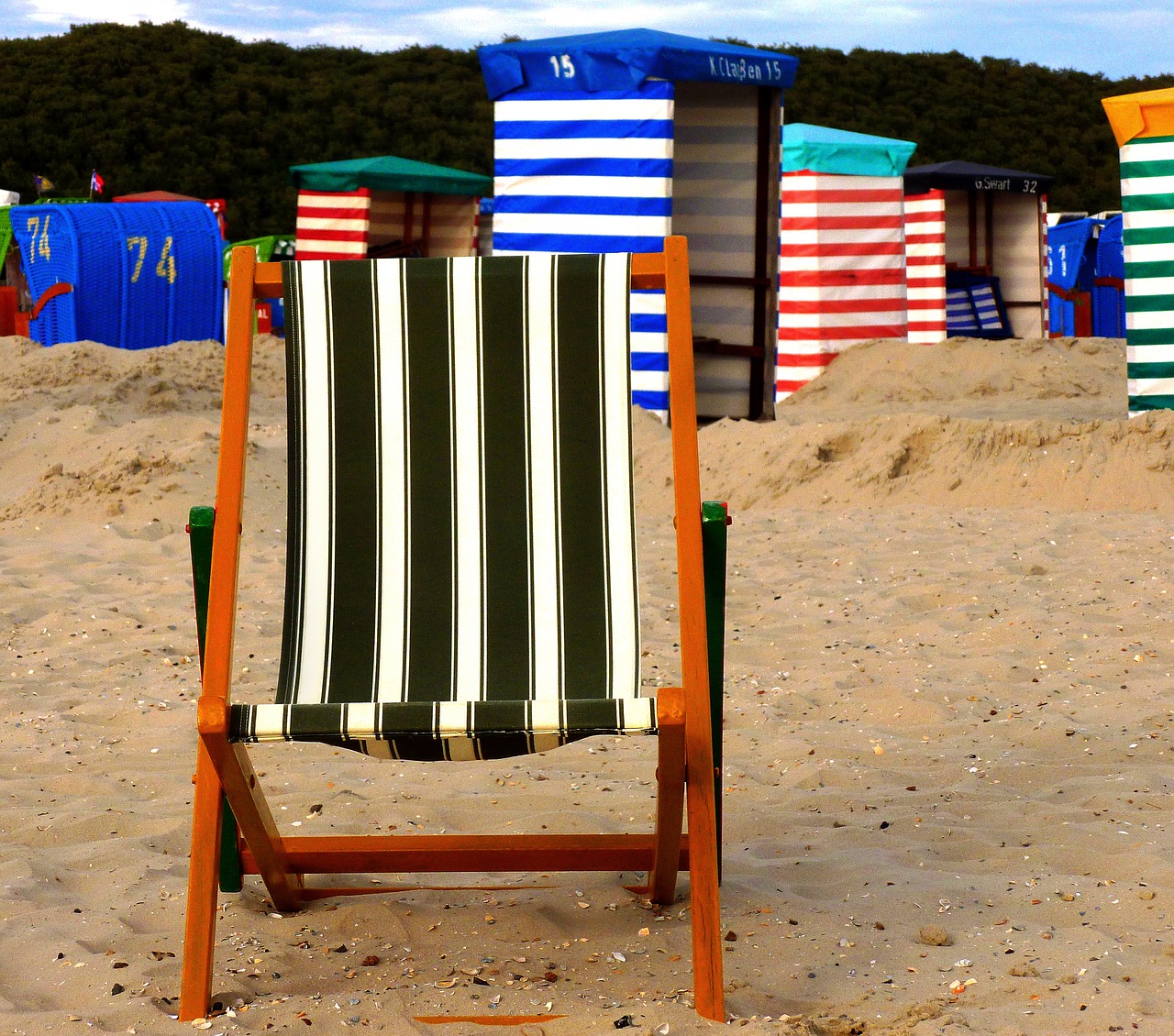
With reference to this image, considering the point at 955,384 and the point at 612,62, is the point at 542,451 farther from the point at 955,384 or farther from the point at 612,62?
the point at 955,384

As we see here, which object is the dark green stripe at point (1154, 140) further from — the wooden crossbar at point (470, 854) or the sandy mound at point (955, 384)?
the wooden crossbar at point (470, 854)

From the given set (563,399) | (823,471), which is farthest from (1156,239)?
(563,399)

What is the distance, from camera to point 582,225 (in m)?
7.46

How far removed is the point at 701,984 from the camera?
182 centimetres

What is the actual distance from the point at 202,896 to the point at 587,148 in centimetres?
610

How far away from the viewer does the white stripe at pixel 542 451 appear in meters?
2.10

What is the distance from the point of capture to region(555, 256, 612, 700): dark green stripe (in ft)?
6.87

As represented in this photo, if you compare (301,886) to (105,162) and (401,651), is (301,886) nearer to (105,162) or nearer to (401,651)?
(401,651)

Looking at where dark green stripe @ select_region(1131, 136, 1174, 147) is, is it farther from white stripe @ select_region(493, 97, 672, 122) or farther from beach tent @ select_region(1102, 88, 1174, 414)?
white stripe @ select_region(493, 97, 672, 122)

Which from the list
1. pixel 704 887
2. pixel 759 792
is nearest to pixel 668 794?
pixel 704 887

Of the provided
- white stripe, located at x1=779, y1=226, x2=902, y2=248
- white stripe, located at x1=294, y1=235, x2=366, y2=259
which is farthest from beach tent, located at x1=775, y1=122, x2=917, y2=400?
white stripe, located at x1=294, y1=235, x2=366, y2=259

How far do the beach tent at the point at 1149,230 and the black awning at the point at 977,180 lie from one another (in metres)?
6.65

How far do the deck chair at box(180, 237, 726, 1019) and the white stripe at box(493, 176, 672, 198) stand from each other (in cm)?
530

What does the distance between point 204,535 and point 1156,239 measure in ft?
19.1
